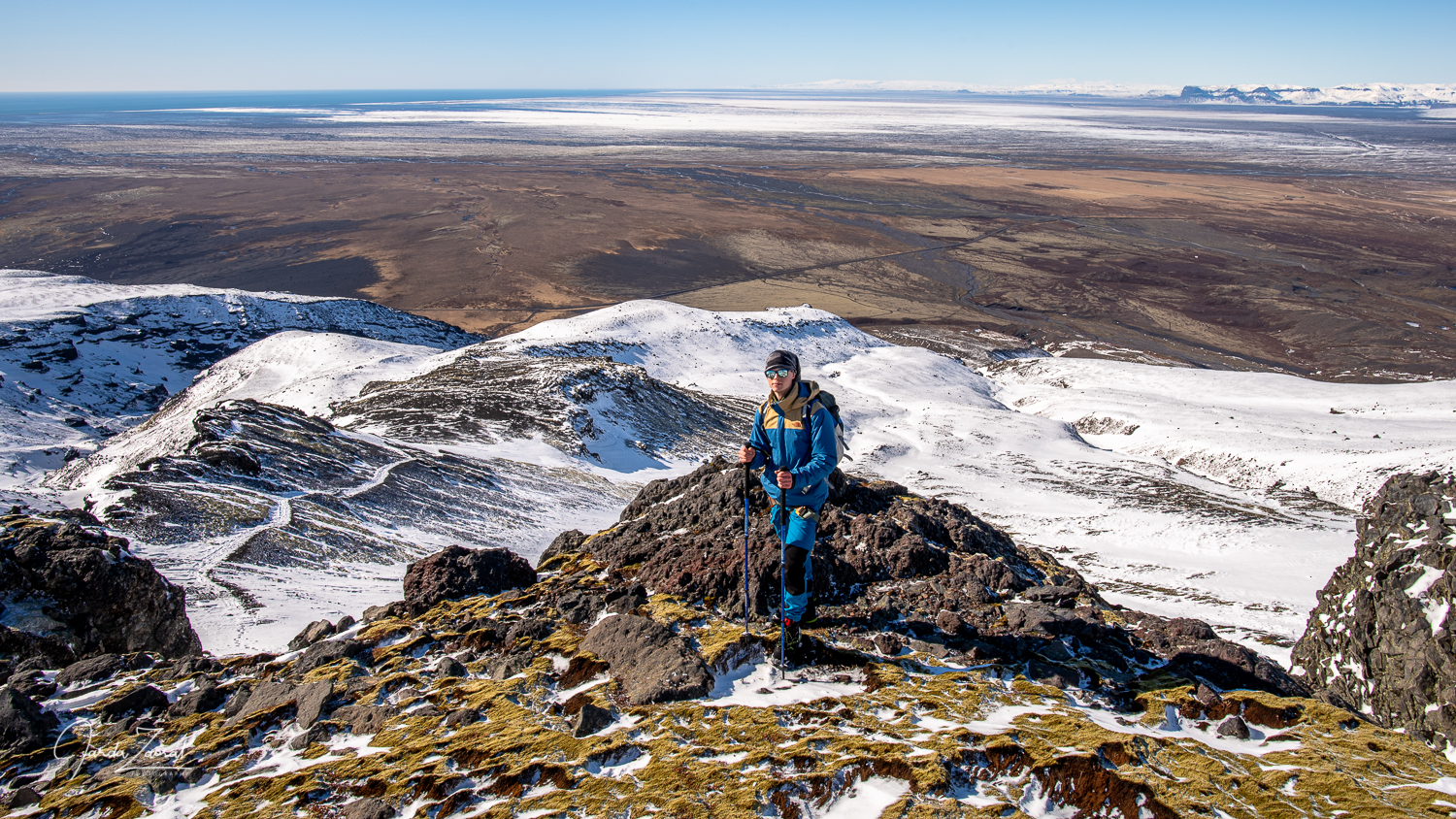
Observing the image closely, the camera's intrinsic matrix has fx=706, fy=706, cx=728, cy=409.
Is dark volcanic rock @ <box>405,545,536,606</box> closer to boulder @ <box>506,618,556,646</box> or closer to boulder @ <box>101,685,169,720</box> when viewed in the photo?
boulder @ <box>506,618,556,646</box>

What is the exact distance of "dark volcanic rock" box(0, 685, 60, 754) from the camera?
5.00 m

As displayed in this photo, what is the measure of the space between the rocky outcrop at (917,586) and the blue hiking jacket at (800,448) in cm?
132

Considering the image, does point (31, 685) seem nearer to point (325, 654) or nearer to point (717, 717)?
point (325, 654)

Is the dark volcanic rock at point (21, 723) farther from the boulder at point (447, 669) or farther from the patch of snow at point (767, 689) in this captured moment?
the patch of snow at point (767, 689)

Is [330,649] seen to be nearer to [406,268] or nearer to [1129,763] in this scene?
[1129,763]

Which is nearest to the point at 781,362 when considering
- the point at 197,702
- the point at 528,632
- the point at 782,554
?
the point at 782,554

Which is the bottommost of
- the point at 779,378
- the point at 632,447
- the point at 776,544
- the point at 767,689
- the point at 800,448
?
the point at 632,447

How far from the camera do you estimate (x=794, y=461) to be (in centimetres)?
597

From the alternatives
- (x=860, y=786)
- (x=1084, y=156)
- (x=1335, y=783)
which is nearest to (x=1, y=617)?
(x=860, y=786)

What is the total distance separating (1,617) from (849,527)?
28.8ft

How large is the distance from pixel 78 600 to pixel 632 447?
59.5ft

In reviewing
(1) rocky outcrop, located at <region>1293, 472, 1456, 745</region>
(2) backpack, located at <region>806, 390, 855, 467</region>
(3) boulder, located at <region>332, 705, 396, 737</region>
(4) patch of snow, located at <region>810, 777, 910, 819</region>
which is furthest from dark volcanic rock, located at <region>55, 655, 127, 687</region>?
(1) rocky outcrop, located at <region>1293, 472, 1456, 745</region>

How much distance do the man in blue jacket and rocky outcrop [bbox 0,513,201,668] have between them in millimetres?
6614

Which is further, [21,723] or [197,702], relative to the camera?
[197,702]
